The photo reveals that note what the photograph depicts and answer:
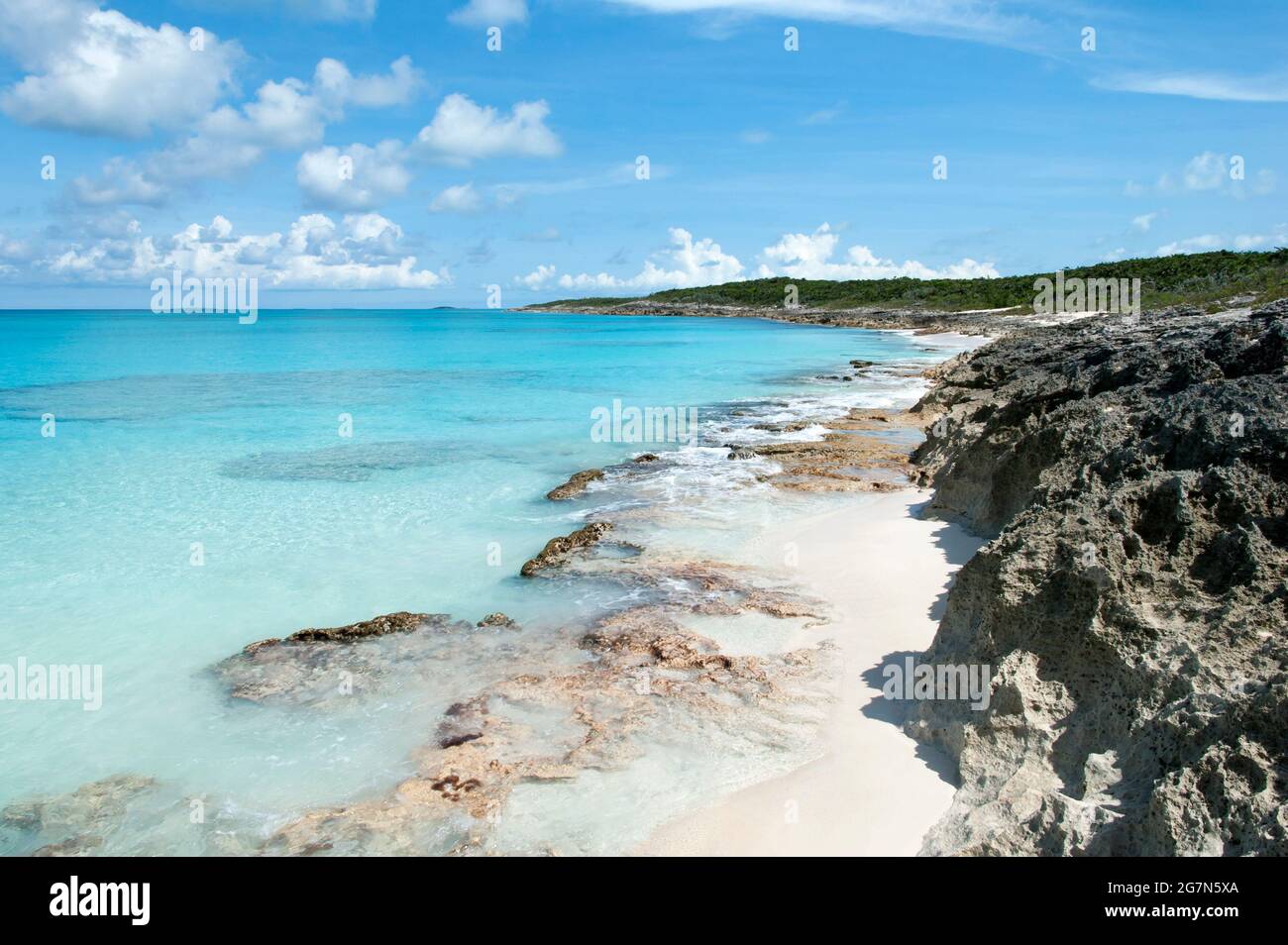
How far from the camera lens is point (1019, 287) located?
7712 centimetres

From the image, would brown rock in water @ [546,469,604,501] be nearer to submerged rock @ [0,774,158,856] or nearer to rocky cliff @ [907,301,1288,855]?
→ rocky cliff @ [907,301,1288,855]

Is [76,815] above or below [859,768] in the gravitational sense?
below

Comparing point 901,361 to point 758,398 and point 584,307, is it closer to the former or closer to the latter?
point 758,398

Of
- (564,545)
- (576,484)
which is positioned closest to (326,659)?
(564,545)

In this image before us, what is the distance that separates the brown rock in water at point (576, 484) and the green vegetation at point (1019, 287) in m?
29.4

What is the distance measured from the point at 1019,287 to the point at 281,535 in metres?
→ 79.2

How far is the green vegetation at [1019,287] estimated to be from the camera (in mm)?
41656

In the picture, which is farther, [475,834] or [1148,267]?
[1148,267]

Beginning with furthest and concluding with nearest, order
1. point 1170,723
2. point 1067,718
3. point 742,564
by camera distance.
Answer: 1. point 742,564
2. point 1067,718
3. point 1170,723

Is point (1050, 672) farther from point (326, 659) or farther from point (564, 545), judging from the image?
point (564, 545)

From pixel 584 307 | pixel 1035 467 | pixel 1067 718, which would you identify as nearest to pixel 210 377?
pixel 1035 467
